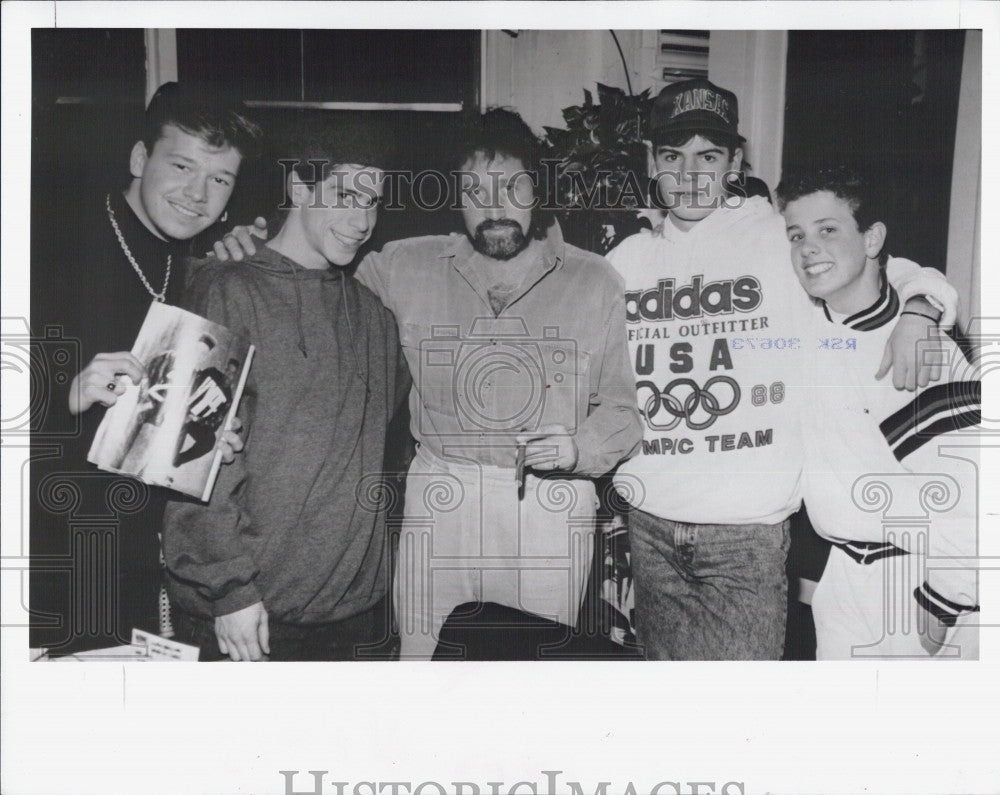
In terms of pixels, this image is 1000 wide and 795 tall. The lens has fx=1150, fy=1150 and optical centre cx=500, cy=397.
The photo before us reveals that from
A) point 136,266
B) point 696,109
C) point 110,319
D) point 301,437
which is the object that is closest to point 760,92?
point 696,109

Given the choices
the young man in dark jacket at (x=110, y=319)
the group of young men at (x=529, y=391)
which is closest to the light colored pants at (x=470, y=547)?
the group of young men at (x=529, y=391)

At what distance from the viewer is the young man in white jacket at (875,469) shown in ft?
11.7

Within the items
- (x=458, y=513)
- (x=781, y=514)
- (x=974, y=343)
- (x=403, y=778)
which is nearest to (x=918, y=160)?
(x=974, y=343)

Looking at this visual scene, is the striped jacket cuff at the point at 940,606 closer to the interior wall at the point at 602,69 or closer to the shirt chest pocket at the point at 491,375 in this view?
the shirt chest pocket at the point at 491,375

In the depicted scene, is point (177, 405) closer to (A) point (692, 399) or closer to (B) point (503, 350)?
(B) point (503, 350)

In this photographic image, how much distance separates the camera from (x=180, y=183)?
3533mm

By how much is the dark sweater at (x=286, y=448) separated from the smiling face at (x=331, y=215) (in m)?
0.06

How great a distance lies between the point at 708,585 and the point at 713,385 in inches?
24.5

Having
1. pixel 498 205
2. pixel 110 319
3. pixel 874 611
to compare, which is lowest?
pixel 874 611

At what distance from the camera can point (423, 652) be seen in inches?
140

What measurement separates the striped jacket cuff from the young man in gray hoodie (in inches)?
67.3

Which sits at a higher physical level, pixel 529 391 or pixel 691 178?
pixel 691 178

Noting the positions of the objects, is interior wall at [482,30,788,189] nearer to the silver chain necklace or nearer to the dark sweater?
the dark sweater

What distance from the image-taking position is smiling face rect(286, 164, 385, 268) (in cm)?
353
